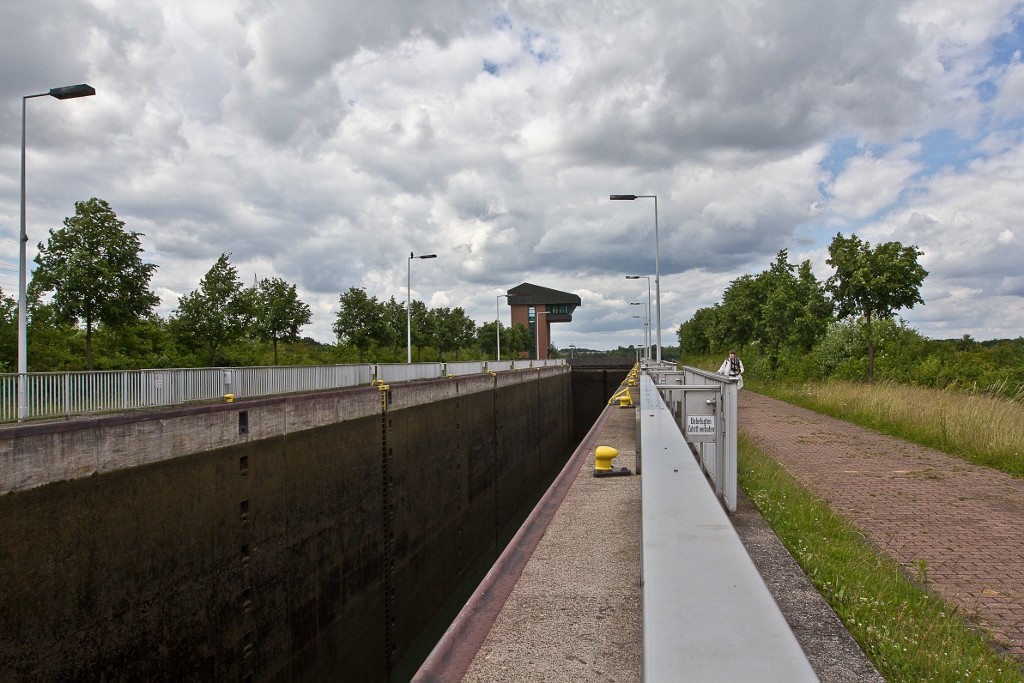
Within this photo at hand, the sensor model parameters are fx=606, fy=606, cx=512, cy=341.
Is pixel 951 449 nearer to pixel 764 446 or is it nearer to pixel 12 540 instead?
pixel 764 446

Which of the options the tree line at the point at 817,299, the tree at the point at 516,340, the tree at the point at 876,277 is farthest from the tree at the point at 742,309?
the tree at the point at 516,340

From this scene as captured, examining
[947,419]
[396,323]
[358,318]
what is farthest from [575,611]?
[396,323]

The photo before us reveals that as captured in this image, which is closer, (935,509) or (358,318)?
(935,509)

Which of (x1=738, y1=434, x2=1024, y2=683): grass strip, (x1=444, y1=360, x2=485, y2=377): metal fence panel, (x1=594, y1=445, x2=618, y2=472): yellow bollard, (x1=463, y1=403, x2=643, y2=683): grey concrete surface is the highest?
(x1=444, y1=360, x2=485, y2=377): metal fence panel

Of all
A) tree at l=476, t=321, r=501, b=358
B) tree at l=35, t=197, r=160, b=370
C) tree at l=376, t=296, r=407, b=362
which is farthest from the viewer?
tree at l=476, t=321, r=501, b=358

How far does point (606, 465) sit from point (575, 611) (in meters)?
3.70

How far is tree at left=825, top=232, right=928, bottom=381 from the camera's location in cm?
1983

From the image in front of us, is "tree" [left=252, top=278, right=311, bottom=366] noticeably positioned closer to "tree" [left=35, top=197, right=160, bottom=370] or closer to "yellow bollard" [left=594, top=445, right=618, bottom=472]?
"tree" [left=35, top=197, right=160, bottom=370]

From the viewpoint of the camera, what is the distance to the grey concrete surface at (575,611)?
8.52 feet

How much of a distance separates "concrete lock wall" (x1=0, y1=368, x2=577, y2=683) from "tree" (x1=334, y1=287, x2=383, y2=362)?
1999 centimetres

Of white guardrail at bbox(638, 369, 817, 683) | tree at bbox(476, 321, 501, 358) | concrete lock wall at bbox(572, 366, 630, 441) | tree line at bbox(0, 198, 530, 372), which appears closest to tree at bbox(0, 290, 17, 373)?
tree line at bbox(0, 198, 530, 372)

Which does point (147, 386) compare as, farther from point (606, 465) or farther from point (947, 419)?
point (947, 419)

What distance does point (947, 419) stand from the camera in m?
11.6

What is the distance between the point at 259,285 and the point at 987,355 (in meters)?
28.7
